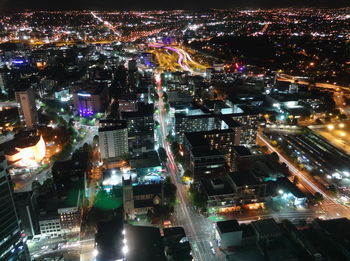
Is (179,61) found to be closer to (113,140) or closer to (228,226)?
(113,140)

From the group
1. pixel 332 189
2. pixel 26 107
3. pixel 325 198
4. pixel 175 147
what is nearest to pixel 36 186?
pixel 175 147

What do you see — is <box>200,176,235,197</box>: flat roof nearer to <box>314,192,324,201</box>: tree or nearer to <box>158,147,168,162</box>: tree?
<box>158,147,168,162</box>: tree

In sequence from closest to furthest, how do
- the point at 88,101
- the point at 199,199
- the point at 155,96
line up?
the point at 199,199
the point at 88,101
the point at 155,96

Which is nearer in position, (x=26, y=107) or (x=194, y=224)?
(x=194, y=224)

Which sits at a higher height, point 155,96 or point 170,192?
point 155,96

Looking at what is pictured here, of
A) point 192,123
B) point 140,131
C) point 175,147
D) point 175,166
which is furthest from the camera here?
point 192,123

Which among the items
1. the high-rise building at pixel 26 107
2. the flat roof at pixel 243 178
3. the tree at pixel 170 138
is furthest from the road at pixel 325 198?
the high-rise building at pixel 26 107
